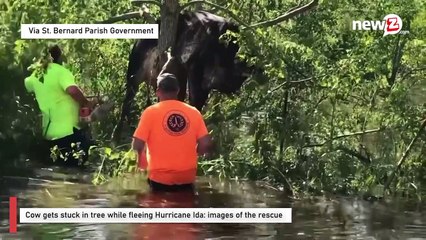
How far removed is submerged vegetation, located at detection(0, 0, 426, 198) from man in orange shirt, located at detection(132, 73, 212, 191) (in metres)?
0.61

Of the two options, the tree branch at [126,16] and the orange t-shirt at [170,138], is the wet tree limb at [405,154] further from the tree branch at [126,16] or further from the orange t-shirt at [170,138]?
the tree branch at [126,16]

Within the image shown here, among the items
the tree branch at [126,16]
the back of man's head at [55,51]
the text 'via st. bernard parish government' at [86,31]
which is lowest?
the back of man's head at [55,51]

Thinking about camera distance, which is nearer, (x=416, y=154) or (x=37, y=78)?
(x=37, y=78)

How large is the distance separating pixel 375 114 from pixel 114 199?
201cm

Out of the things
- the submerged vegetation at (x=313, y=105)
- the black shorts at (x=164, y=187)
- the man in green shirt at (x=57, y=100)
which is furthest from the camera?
the submerged vegetation at (x=313, y=105)

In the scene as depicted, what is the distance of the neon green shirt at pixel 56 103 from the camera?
18.2 ft

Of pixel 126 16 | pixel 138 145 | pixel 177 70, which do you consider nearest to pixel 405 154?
pixel 177 70

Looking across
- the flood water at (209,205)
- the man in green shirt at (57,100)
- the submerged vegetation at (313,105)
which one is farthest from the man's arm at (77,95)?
the flood water at (209,205)

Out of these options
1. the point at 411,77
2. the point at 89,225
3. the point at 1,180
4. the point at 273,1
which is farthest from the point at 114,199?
the point at 411,77

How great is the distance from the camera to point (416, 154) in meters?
6.21

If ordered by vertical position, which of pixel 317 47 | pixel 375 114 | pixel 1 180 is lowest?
pixel 1 180

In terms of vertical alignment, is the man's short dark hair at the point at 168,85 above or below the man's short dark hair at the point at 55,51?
below

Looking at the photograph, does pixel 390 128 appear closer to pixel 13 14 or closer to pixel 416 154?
pixel 416 154

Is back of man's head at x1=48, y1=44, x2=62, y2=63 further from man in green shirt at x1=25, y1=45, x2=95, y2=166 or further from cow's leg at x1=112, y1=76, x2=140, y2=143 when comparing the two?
cow's leg at x1=112, y1=76, x2=140, y2=143
